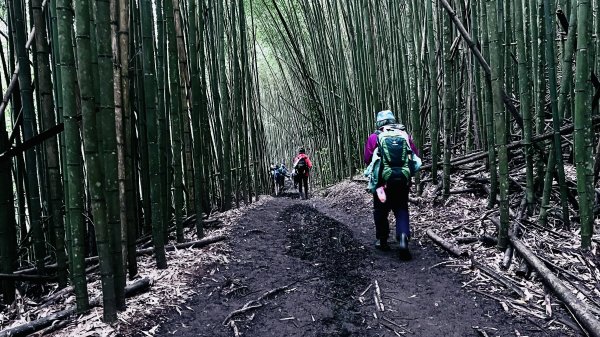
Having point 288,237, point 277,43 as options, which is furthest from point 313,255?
point 277,43

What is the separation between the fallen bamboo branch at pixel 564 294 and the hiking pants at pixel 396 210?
25.7 inches

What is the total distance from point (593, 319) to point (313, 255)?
A: 5.01 feet

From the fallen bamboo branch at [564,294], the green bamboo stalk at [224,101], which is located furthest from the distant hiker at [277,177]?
the fallen bamboo branch at [564,294]

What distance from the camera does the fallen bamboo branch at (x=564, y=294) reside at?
146 cm

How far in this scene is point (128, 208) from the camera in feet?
6.17

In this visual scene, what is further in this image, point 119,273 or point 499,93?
point 499,93

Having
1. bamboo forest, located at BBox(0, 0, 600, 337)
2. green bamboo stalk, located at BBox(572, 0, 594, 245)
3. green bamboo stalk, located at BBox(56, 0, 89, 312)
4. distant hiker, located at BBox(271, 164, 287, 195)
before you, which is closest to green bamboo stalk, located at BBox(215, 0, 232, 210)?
bamboo forest, located at BBox(0, 0, 600, 337)

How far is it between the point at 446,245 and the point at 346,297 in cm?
89

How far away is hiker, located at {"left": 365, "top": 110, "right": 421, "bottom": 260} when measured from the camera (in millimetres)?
2588

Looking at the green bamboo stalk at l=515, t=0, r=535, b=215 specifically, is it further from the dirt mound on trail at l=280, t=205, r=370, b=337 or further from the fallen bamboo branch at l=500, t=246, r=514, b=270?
the dirt mound on trail at l=280, t=205, r=370, b=337

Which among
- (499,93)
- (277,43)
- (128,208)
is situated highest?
(277,43)

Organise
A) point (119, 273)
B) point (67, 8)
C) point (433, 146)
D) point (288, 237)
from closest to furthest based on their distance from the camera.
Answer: point (67, 8), point (119, 273), point (288, 237), point (433, 146)

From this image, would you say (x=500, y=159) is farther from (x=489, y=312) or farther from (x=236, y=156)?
(x=236, y=156)

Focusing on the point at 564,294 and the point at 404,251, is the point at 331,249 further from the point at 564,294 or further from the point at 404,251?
the point at 564,294
